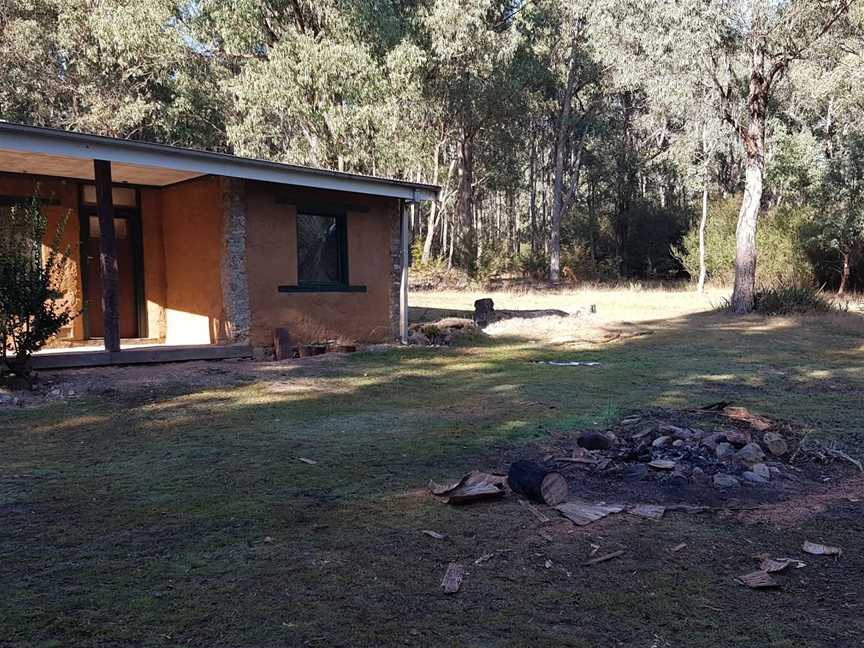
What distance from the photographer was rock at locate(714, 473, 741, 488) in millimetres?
4473

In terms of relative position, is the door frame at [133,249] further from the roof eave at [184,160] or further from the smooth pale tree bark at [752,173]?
the smooth pale tree bark at [752,173]

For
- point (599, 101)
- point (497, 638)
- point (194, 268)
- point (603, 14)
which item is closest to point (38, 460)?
point (497, 638)

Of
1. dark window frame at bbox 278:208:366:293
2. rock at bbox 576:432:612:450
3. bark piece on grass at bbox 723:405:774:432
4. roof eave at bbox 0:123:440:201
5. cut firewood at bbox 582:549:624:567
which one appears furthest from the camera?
dark window frame at bbox 278:208:366:293

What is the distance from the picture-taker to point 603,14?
18.0 meters

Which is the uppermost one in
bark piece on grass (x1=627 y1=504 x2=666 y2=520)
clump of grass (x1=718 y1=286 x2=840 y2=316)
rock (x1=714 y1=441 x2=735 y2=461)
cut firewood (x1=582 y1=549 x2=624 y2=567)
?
clump of grass (x1=718 y1=286 x2=840 y2=316)

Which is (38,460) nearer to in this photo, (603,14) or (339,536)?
(339,536)

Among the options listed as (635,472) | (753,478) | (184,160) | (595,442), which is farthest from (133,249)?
(753,478)

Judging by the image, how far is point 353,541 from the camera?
3607 mm

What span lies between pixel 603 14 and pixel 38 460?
56.6 feet

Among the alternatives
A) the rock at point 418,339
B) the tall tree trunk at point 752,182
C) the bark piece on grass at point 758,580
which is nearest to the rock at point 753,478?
the bark piece on grass at point 758,580

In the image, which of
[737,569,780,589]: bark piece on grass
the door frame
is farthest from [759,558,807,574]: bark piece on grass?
the door frame

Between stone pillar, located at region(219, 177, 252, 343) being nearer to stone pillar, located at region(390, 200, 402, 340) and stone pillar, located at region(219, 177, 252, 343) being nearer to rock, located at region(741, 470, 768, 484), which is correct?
stone pillar, located at region(390, 200, 402, 340)

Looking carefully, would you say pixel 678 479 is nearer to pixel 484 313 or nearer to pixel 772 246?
pixel 484 313

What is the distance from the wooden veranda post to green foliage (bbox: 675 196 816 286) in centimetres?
1972
